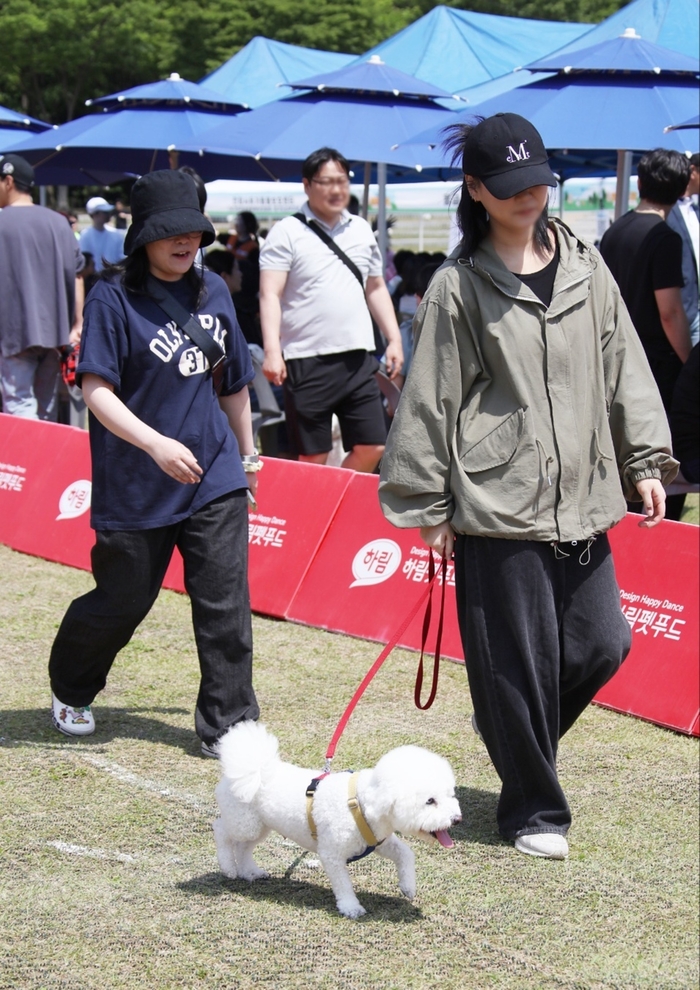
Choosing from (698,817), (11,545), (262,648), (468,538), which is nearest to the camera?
(468,538)

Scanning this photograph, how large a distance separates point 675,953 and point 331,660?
2507mm

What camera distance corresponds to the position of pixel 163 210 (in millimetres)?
3928

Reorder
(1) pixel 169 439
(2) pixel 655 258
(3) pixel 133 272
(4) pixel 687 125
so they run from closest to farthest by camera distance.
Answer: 1. (1) pixel 169 439
2. (3) pixel 133 272
3. (2) pixel 655 258
4. (4) pixel 687 125

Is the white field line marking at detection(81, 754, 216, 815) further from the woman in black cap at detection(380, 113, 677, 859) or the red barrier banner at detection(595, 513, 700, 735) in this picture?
the red barrier banner at detection(595, 513, 700, 735)

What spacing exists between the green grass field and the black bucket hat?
6.14ft

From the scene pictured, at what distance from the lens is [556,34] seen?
59.1 ft

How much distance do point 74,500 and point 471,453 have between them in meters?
4.38

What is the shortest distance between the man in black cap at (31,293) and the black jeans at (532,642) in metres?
5.49

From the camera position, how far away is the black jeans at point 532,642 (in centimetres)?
350

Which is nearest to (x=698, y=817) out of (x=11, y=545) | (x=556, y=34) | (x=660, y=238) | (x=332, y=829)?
(x=332, y=829)

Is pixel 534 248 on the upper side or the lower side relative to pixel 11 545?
upper

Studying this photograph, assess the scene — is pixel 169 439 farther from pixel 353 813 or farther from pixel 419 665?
pixel 353 813

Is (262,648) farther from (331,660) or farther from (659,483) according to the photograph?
(659,483)

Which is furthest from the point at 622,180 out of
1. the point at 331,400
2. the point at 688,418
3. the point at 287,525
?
the point at 287,525
